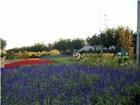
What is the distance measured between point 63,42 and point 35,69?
59.3 meters

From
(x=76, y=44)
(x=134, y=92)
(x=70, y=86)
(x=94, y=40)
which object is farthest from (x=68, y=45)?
(x=134, y=92)

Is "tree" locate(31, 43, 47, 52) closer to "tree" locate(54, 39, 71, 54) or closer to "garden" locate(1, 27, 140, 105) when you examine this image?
"tree" locate(54, 39, 71, 54)

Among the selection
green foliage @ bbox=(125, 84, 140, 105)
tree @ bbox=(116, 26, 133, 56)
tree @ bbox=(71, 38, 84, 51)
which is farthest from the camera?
Result: tree @ bbox=(71, 38, 84, 51)

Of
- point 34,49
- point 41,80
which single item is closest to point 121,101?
point 41,80

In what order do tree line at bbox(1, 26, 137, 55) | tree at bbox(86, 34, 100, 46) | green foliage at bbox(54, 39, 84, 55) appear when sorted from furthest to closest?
green foliage at bbox(54, 39, 84, 55), tree at bbox(86, 34, 100, 46), tree line at bbox(1, 26, 137, 55)

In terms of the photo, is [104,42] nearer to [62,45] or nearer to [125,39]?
[125,39]

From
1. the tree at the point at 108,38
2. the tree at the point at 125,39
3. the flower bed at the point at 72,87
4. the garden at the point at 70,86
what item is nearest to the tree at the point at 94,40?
the tree at the point at 108,38

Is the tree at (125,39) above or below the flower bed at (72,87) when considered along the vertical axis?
above

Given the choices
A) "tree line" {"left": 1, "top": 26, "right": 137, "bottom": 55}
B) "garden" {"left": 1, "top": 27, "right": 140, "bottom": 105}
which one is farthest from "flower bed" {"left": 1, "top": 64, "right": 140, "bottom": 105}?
"tree line" {"left": 1, "top": 26, "right": 137, "bottom": 55}

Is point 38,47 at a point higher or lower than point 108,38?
lower

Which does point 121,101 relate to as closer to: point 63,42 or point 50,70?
point 50,70

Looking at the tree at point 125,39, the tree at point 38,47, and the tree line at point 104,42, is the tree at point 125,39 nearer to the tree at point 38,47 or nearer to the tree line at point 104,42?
the tree line at point 104,42

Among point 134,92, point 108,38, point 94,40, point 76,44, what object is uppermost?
point 108,38

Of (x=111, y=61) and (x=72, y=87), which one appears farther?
(x=111, y=61)
